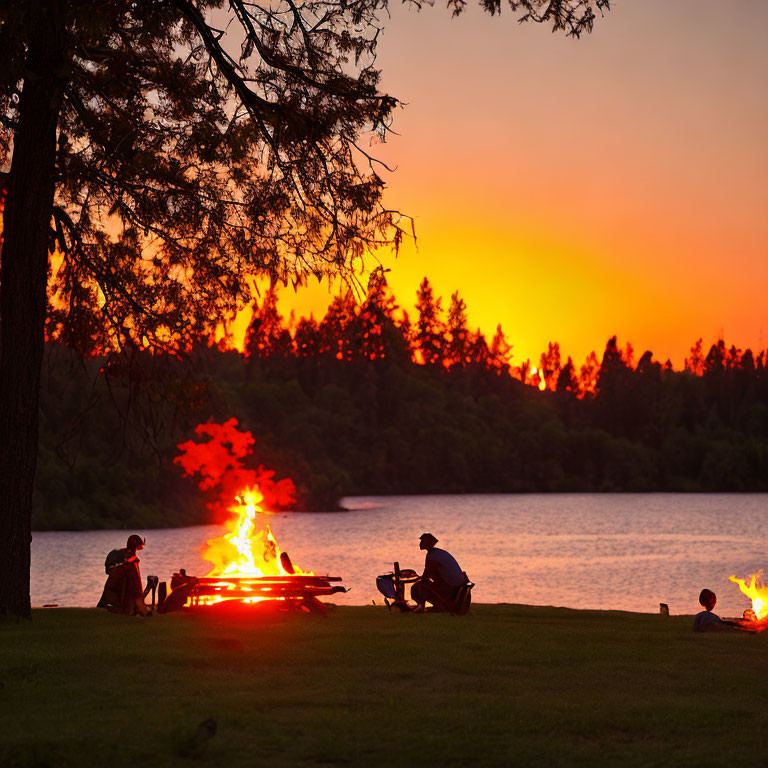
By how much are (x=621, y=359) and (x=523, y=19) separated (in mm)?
173245

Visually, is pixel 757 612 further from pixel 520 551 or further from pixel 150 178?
pixel 520 551

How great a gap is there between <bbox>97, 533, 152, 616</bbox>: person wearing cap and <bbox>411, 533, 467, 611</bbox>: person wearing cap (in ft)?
12.3

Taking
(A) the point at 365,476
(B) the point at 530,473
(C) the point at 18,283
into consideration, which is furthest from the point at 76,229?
(B) the point at 530,473

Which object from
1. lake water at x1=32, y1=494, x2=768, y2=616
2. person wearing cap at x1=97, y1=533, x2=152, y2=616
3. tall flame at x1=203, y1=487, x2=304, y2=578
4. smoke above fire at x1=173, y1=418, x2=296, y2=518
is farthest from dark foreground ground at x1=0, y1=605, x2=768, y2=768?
lake water at x1=32, y1=494, x2=768, y2=616

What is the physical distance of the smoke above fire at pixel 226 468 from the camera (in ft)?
75.5

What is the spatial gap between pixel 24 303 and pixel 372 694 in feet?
24.4

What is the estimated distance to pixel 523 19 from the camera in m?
14.9

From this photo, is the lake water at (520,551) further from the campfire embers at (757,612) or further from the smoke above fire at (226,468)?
the campfire embers at (757,612)

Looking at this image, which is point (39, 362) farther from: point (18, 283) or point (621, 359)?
point (621, 359)

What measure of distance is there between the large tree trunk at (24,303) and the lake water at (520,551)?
→ 20.7m

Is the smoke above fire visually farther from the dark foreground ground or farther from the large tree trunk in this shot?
the dark foreground ground

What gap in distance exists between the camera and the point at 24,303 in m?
14.6

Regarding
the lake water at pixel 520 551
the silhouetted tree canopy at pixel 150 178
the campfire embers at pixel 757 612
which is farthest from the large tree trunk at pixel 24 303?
the lake water at pixel 520 551

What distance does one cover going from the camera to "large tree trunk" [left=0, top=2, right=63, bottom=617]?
14.4m
